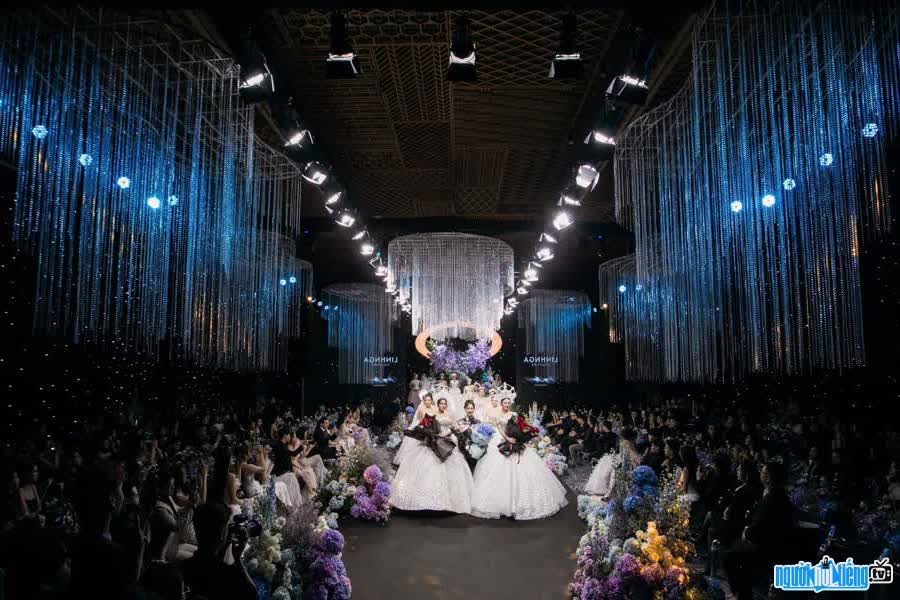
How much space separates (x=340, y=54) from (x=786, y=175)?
2754mm

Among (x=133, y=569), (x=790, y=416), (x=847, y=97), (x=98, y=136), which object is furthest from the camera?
(x=790, y=416)

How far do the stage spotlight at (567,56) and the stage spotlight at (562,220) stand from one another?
375 cm

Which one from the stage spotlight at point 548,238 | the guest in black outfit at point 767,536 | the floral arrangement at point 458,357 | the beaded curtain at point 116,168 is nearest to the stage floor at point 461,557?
the guest in black outfit at point 767,536

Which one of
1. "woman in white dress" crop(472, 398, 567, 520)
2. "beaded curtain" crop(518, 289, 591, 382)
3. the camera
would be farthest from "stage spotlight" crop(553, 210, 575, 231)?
"beaded curtain" crop(518, 289, 591, 382)

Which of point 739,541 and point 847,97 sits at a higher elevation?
point 847,97

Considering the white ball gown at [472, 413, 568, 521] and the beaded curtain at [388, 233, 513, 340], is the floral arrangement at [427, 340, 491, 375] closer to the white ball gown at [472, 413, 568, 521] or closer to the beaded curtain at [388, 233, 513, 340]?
the beaded curtain at [388, 233, 513, 340]

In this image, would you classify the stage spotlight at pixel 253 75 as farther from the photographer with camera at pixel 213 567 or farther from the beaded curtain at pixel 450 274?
the beaded curtain at pixel 450 274

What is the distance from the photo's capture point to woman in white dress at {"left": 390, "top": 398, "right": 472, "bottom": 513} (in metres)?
7.20

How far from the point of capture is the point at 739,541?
4.37 metres

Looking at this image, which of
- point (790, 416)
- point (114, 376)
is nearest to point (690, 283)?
point (790, 416)

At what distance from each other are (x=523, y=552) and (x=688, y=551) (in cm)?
188

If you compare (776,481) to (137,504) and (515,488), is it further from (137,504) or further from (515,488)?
(137,504)

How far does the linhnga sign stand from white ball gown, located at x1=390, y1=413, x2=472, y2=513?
33.0ft

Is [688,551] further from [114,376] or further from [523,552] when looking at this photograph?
[114,376]
